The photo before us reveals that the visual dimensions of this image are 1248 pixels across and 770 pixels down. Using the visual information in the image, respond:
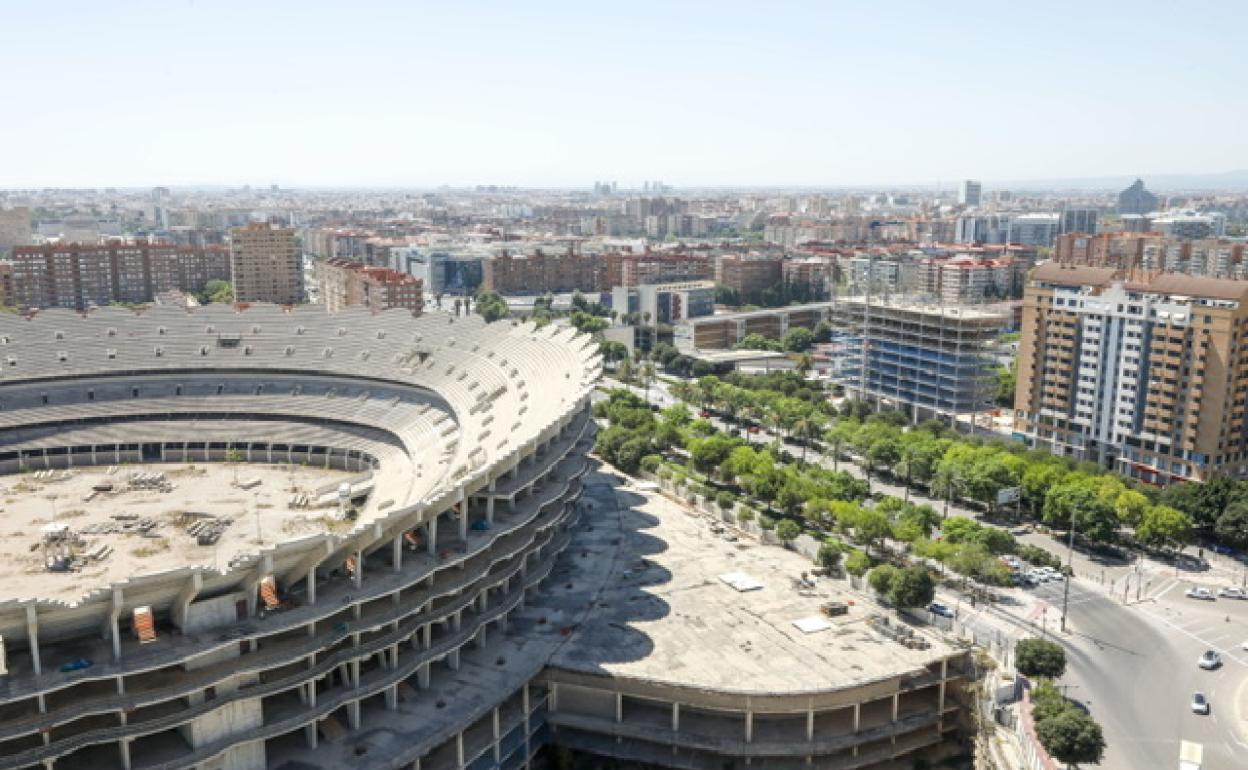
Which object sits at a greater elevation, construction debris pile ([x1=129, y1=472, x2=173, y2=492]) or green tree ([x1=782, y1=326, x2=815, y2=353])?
green tree ([x1=782, y1=326, x2=815, y2=353])

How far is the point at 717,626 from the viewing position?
54.1m

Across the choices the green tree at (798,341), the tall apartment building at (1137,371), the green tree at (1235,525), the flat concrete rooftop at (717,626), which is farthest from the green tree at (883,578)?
the green tree at (798,341)

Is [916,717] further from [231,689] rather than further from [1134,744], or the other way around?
[231,689]

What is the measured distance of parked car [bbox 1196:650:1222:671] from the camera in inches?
2270

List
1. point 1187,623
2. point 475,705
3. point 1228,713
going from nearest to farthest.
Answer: point 475,705, point 1228,713, point 1187,623

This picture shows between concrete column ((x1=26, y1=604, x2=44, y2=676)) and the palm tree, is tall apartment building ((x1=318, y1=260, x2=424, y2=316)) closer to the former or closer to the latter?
the palm tree

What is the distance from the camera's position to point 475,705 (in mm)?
46375

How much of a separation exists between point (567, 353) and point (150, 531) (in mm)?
32727

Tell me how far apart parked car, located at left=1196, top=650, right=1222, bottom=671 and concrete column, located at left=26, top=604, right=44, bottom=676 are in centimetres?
5964

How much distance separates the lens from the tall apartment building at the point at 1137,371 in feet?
281

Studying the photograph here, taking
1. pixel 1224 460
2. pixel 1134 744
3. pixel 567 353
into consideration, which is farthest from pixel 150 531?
pixel 1224 460

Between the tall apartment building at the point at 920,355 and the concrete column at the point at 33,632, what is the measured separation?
3556 inches

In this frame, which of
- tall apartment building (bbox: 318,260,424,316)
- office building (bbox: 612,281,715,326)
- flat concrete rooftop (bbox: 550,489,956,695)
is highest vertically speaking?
tall apartment building (bbox: 318,260,424,316)

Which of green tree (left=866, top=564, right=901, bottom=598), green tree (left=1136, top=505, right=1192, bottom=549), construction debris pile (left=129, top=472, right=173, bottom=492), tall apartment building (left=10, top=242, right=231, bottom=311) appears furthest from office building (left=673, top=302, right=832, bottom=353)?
tall apartment building (left=10, top=242, right=231, bottom=311)
